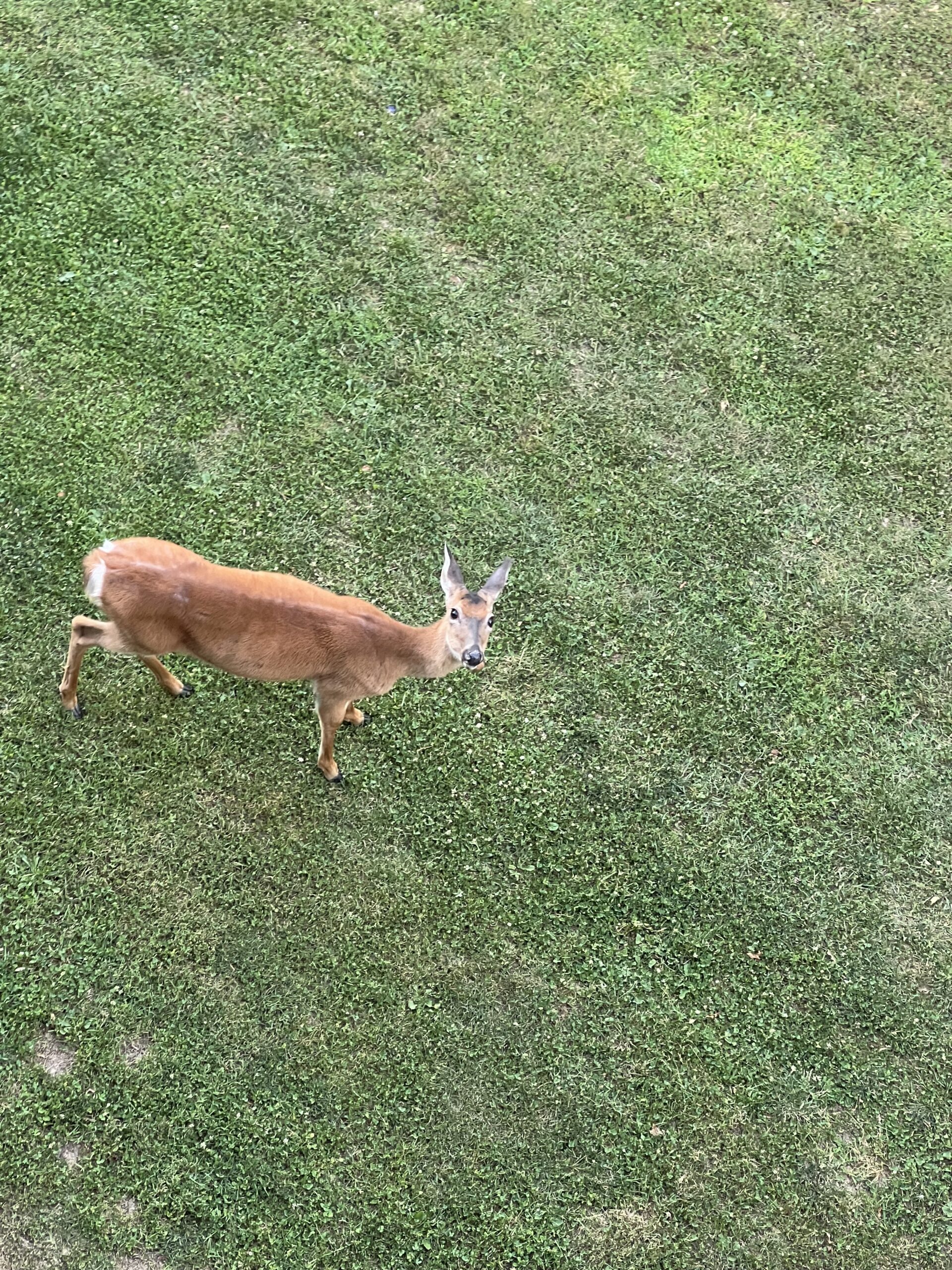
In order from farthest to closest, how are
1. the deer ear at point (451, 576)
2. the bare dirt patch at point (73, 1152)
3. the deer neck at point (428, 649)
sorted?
1. the deer neck at point (428, 649)
2. the deer ear at point (451, 576)
3. the bare dirt patch at point (73, 1152)

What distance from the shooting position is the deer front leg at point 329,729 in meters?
4.72

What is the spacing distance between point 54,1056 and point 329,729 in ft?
6.23

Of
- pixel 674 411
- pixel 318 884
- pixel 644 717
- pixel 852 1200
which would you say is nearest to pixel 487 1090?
pixel 318 884

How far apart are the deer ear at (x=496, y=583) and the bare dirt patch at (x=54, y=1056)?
9.18 ft

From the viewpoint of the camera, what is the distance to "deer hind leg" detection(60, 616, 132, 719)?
457 centimetres

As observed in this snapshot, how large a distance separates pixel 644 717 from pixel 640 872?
851 millimetres

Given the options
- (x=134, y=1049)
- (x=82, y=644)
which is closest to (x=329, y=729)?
(x=82, y=644)

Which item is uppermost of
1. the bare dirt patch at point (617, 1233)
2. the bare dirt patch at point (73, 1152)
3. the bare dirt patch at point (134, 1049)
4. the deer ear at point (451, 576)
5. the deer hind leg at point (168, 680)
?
the deer ear at point (451, 576)

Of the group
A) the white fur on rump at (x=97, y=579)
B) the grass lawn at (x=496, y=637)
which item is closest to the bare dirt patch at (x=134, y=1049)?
the grass lawn at (x=496, y=637)

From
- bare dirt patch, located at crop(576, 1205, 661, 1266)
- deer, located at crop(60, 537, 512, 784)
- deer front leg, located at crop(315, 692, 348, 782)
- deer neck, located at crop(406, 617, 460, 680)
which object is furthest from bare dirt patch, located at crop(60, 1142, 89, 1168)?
deer neck, located at crop(406, 617, 460, 680)

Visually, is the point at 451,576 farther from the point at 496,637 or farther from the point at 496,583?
the point at 496,637

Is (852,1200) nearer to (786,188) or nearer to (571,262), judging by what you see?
(571,262)

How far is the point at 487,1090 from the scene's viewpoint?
4.53 m

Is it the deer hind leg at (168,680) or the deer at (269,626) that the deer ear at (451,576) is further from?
the deer hind leg at (168,680)
